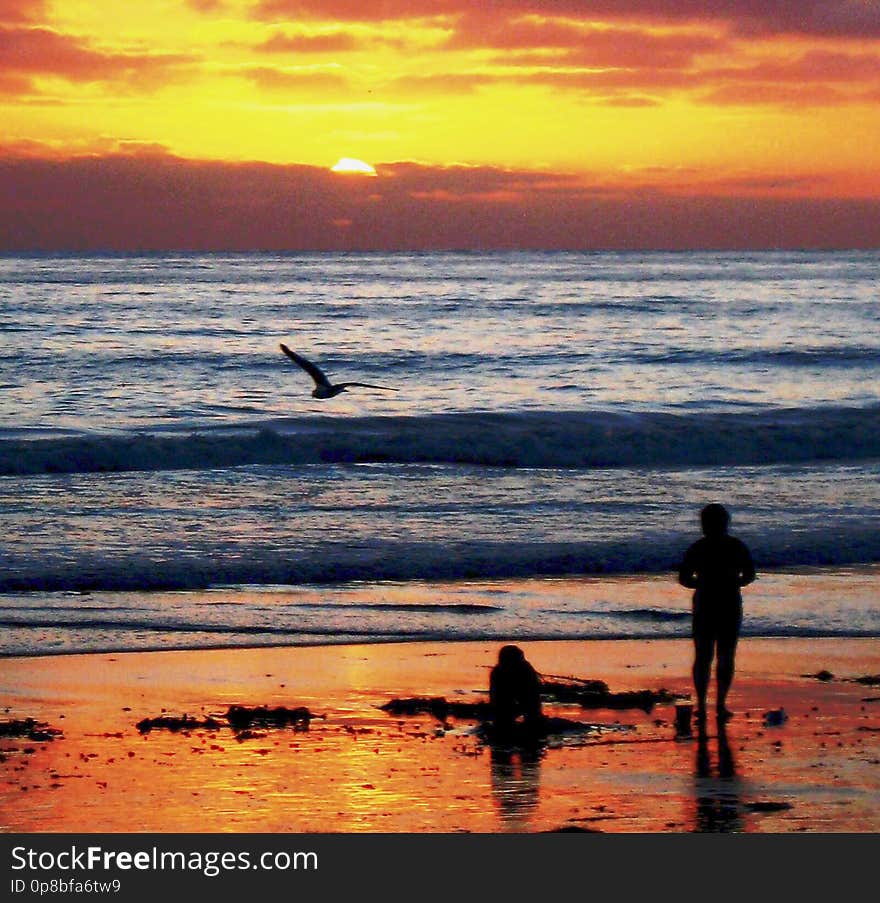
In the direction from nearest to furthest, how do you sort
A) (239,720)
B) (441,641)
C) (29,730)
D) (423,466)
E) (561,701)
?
(29,730) < (239,720) < (561,701) < (441,641) < (423,466)

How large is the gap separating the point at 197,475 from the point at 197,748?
47.6 feet

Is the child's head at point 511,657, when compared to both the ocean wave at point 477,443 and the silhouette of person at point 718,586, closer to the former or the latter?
the silhouette of person at point 718,586

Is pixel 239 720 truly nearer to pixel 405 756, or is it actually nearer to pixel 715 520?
pixel 405 756

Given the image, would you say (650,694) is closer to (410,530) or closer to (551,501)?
(410,530)

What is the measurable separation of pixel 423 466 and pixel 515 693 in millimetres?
15114

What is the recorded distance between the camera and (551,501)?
60.9ft

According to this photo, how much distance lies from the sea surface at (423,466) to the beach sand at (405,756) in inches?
45.0

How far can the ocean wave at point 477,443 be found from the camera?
941 inches

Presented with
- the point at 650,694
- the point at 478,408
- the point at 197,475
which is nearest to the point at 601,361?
the point at 478,408

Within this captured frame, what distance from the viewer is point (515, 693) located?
7879 mm

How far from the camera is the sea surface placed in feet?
39.6

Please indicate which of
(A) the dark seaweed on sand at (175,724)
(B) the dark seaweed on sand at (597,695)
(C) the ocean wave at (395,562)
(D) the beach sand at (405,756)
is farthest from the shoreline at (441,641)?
(C) the ocean wave at (395,562)

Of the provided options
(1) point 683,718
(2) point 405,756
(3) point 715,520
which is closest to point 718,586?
(3) point 715,520

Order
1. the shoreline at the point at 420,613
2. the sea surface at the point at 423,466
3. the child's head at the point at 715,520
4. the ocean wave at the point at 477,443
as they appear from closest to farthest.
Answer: the child's head at the point at 715,520 → the shoreline at the point at 420,613 → the sea surface at the point at 423,466 → the ocean wave at the point at 477,443
